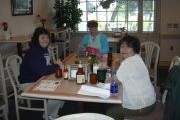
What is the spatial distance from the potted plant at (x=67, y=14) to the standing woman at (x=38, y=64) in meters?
3.19

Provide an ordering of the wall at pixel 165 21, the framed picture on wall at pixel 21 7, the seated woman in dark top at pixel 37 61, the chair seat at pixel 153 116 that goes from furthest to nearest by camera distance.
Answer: the wall at pixel 165 21 → the framed picture on wall at pixel 21 7 → the seated woman in dark top at pixel 37 61 → the chair seat at pixel 153 116

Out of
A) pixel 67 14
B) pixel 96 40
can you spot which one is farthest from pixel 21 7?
pixel 96 40

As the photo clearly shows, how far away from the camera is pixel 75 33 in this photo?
6844mm

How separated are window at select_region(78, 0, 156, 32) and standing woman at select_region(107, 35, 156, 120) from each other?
13.2ft

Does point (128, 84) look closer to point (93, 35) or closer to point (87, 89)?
point (87, 89)

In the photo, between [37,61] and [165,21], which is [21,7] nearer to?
[37,61]

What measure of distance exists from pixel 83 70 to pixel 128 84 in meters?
0.44

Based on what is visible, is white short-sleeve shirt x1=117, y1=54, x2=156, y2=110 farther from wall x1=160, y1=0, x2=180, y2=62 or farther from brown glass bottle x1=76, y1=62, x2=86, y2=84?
wall x1=160, y1=0, x2=180, y2=62

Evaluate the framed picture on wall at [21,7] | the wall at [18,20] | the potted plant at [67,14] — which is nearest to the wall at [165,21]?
the wall at [18,20]

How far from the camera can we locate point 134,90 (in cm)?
230

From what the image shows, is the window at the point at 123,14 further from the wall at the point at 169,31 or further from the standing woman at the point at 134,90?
the standing woman at the point at 134,90

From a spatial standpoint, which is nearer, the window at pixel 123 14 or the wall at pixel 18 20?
the wall at pixel 18 20

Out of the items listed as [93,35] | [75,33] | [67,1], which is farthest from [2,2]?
[75,33]

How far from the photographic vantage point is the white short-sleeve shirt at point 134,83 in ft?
7.50
